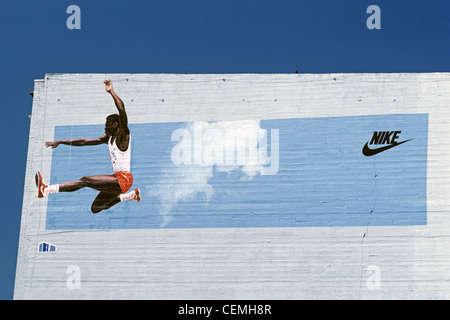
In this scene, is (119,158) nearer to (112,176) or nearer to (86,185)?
(112,176)

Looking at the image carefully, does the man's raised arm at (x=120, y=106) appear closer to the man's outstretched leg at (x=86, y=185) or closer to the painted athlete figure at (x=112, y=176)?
the painted athlete figure at (x=112, y=176)

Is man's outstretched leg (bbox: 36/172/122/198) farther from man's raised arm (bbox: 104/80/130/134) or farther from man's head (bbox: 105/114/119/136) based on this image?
man's raised arm (bbox: 104/80/130/134)

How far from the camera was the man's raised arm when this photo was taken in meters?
20.9

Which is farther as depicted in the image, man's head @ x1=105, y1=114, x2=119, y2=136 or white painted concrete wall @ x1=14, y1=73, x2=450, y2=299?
man's head @ x1=105, y1=114, x2=119, y2=136

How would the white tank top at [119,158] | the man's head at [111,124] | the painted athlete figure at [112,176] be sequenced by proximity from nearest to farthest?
the painted athlete figure at [112,176], the white tank top at [119,158], the man's head at [111,124]

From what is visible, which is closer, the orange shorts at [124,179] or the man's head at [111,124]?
the orange shorts at [124,179]

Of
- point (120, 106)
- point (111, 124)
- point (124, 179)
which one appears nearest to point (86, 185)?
point (124, 179)

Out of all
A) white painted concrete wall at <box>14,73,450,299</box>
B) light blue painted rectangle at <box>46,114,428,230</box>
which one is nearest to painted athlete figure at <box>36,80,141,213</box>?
light blue painted rectangle at <box>46,114,428,230</box>

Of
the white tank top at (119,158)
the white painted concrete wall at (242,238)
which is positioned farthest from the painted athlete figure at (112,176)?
the white painted concrete wall at (242,238)

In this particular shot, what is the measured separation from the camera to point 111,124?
2094cm

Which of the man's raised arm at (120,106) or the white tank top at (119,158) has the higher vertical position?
the man's raised arm at (120,106)

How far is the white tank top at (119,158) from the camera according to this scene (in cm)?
2064

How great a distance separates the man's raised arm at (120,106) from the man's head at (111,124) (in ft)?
0.41

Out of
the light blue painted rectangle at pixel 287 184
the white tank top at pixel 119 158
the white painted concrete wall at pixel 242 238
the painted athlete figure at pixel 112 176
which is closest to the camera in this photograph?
the white painted concrete wall at pixel 242 238
